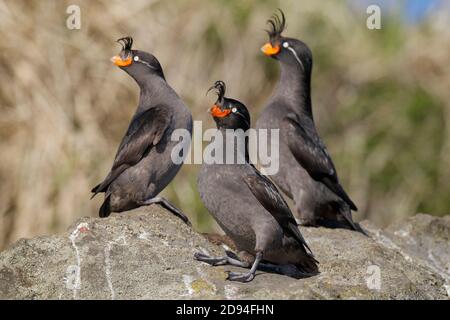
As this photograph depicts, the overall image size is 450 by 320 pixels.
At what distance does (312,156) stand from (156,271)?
9.84 ft

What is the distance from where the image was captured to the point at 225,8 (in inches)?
525

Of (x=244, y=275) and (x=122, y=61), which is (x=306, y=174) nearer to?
(x=122, y=61)

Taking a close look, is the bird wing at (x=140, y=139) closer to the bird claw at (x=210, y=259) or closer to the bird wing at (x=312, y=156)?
the bird claw at (x=210, y=259)

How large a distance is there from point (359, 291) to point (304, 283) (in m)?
0.34

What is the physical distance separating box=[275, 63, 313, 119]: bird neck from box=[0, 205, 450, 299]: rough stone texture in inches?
91.9

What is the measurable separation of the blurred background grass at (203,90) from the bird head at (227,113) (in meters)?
5.25

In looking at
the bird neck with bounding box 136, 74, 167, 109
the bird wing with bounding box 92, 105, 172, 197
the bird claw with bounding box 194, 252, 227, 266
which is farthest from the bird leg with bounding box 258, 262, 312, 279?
the bird neck with bounding box 136, 74, 167, 109

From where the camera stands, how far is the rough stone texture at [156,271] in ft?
18.5

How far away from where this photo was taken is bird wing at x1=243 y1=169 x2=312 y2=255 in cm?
634

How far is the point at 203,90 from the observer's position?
1255cm

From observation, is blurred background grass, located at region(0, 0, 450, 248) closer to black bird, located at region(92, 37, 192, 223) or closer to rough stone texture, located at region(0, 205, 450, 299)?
black bird, located at region(92, 37, 192, 223)

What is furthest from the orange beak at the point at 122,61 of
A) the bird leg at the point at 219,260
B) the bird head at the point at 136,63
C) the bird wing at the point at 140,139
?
the bird leg at the point at 219,260
